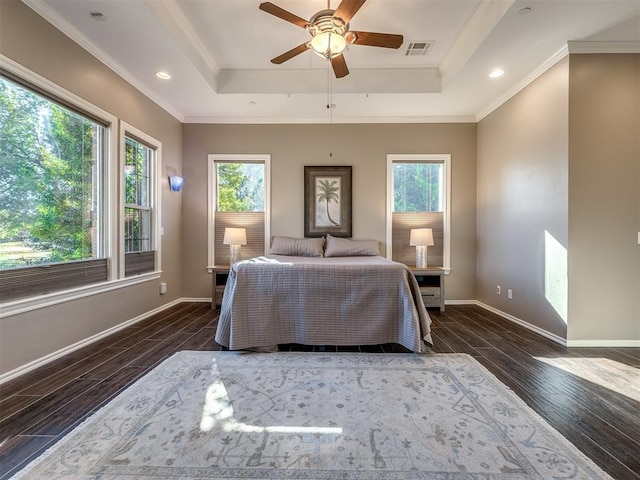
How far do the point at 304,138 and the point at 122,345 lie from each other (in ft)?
11.8

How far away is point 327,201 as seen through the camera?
14.6 feet

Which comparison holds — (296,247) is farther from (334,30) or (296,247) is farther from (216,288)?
(334,30)

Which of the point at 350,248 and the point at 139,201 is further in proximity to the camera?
the point at 350,248

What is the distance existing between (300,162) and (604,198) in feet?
11.9

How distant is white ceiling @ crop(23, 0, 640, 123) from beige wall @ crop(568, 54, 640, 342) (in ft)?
1.07

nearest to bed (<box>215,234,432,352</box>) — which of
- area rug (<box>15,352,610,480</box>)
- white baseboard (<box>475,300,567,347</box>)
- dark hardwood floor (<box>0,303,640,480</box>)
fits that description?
dark hardwood floor (<box>0,303,640,480</box>)

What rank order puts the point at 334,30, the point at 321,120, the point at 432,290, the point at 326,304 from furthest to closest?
1. the point at 321,120
2. the point at 432,290
3. the point at 326,304
4. the point at 334,30

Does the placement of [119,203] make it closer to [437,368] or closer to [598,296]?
[437,368]

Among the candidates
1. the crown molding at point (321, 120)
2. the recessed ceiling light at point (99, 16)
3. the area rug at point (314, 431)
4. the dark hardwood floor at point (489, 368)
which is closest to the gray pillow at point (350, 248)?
the dark hardwood floor at point (489, 368)

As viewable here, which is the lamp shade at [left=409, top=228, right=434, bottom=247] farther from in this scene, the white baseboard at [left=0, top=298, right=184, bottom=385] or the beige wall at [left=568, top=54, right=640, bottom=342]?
the white baseboard at [left=0, top=298, right=184, bottom=385]

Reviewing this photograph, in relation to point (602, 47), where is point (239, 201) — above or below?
below

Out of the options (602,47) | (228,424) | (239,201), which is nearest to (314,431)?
(228,424)

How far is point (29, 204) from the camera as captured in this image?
224 centimetres

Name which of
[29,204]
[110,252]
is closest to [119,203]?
[110,252]
